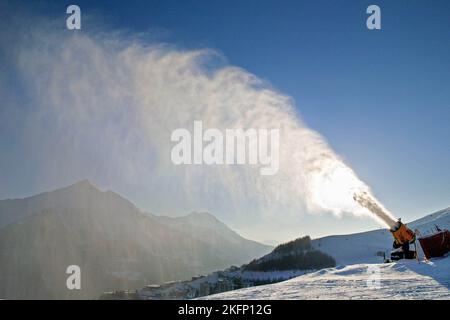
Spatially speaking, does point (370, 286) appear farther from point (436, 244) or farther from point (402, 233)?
point (402, 233)

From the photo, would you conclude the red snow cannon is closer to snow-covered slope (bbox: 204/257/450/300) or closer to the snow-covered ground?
the snow-covered ground

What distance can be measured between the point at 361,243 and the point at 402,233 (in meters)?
144

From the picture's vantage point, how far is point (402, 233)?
26594 mm

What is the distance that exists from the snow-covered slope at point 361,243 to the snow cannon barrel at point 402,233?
105m

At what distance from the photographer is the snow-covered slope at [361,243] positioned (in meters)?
131

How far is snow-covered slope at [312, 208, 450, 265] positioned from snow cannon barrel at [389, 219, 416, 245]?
4140 inches

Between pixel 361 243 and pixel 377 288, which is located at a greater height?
pixel 377 288

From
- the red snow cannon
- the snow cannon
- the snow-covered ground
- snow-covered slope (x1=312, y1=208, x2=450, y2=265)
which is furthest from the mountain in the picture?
the snow-covered ground

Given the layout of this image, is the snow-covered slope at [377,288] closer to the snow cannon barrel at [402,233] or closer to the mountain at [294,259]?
the snow cannon barrel at [402,233]

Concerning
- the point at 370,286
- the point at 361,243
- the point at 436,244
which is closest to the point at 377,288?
the point at 370,286

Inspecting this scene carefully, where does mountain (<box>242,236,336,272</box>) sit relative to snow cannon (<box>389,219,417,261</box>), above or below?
below

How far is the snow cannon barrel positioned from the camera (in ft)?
86.6
